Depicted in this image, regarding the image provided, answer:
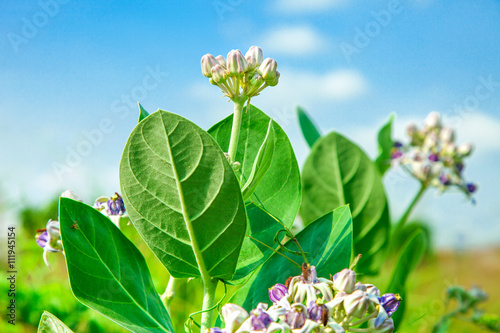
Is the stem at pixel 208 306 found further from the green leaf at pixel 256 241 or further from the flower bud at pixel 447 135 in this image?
the flower bud at pixel 447 135

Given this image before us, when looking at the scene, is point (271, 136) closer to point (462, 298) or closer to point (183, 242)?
point (183, 242)

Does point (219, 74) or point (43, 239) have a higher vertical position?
point (219, 74)

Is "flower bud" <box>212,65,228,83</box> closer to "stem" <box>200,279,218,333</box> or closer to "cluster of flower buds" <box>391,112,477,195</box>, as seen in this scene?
"stem" <box>200,279,218,333</box>

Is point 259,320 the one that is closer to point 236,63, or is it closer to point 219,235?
point 219,235

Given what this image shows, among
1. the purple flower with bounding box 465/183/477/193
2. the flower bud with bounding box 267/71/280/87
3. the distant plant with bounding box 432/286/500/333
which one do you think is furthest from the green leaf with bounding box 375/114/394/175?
the flower bud with bounding box 267/71/280/87

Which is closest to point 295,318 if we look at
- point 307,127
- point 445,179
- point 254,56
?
point 254,56

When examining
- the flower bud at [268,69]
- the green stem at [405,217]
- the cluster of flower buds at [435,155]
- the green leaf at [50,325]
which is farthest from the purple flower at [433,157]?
the green leaf at [50,325]
